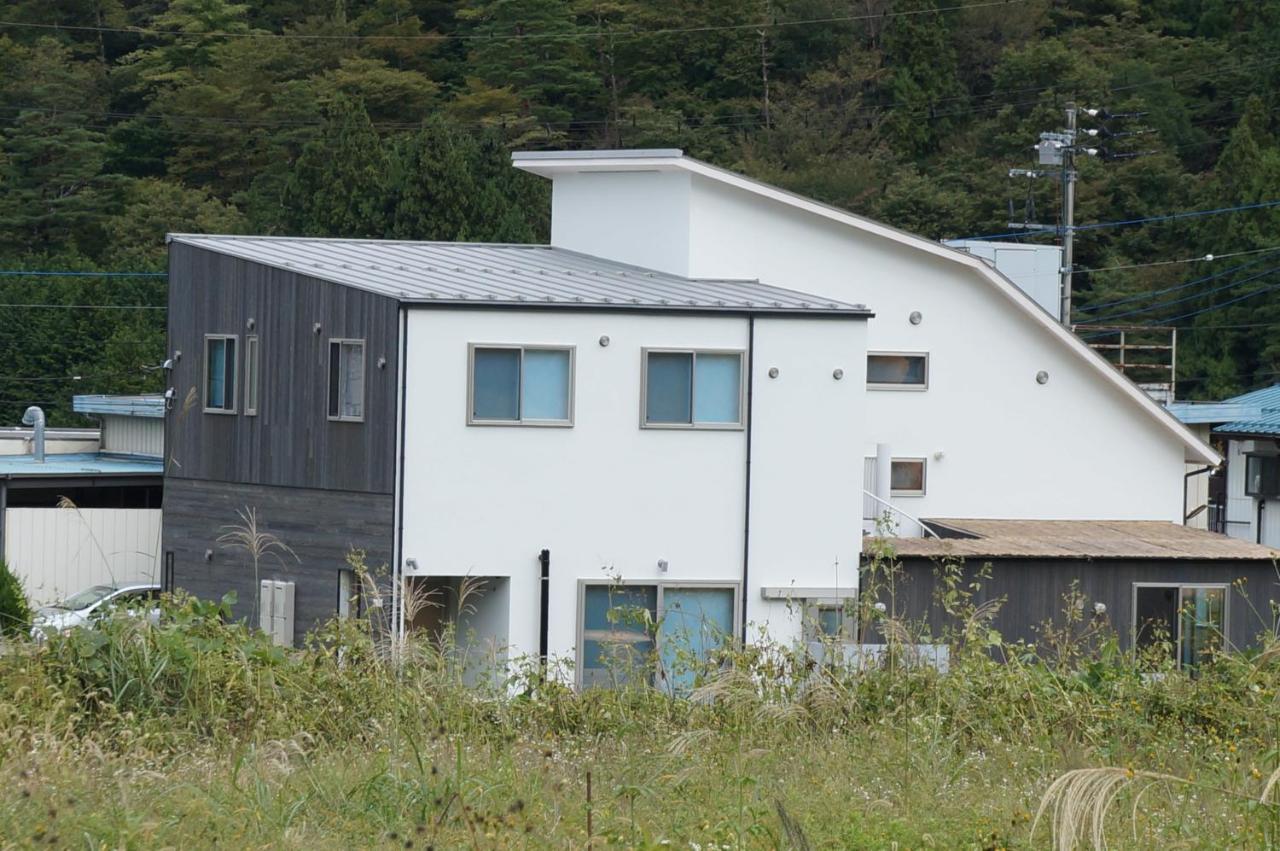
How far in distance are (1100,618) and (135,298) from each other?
31847 millimetres

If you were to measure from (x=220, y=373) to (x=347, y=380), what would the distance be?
255cm

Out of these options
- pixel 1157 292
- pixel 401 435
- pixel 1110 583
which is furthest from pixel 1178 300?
pixel 401 435

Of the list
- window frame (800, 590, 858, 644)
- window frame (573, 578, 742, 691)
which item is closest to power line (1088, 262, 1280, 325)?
window frame (573, 578, 742, 691)

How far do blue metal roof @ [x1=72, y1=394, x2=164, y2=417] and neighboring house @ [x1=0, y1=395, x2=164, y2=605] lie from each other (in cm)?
4

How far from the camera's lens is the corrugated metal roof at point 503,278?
747 inches

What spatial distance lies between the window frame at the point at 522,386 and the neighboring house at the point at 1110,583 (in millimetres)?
3853

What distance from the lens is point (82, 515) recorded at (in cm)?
2323

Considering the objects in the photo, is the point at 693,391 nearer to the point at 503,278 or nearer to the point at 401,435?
the point at 503,278

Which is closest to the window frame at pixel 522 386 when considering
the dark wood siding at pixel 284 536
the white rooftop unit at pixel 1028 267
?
the dark wood siding at pixel 284 536

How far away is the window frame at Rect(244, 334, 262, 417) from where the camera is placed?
2042cm

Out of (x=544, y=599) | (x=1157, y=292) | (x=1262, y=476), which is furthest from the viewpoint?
(x=1157, y=292)

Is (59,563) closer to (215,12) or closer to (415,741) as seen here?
(415,741)

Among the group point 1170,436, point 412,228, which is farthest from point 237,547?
point 412,228

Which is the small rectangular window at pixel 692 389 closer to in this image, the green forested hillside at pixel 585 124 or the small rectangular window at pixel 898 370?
the small rectangular window at pixel 898 370
